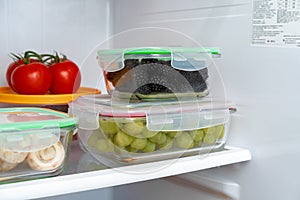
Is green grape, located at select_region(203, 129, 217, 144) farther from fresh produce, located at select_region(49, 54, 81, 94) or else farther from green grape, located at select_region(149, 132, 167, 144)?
fresh produce, located at select_region(49, 54, 81, 94)

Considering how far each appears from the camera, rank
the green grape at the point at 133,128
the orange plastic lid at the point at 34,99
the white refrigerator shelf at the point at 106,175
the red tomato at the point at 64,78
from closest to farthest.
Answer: the white refrigerator shelf at the point at 106,175, the green grape at the point at 133,128, the orange plastic lid at the point at 34,99, the red tomato at the point at 64,78

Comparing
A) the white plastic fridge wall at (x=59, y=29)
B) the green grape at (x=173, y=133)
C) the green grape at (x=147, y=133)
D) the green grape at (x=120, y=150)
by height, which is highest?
the white plastic fridge wall at (x=59, y=29)

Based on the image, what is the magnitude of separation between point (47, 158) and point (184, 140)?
28 centimetres

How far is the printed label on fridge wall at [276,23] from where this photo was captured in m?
0.84

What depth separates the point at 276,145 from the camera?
2.91 ft

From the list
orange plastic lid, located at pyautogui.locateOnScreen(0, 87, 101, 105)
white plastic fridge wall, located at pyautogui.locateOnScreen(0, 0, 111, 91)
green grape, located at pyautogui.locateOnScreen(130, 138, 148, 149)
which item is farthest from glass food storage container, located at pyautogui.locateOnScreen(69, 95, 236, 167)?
white plastic fridge wall, located at pyautogui.locateOnScreen(0, 0, 111, 91)

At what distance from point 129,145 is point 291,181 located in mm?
334

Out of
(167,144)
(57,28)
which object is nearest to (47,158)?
(167,144)

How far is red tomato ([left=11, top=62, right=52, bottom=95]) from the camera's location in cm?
103

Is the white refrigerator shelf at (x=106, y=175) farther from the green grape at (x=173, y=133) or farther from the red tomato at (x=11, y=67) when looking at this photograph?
the red tomato at (x=11, y=67)

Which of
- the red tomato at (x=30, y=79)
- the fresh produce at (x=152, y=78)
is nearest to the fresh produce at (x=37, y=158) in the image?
the fresh produce at (x=152, y=78)

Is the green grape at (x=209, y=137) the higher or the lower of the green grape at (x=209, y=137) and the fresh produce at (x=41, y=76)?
the lower

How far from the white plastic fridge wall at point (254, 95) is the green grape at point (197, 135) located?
13 cm

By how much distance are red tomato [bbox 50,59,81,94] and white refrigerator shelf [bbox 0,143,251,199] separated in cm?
20
